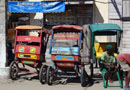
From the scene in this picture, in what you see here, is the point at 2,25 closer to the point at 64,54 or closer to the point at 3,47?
the point at 3,47

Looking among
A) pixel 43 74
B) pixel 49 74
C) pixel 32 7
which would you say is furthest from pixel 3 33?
pixel 32 7

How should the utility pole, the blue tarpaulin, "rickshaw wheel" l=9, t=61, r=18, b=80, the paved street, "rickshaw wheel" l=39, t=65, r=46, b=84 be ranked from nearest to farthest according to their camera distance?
the paved street → "rickshaw wheel" l=39, t=65, r=46, b=84 → "rickshaw wheel" l=9, t=61, r=18, b=80 → the utility pole → the blue tarpaulin

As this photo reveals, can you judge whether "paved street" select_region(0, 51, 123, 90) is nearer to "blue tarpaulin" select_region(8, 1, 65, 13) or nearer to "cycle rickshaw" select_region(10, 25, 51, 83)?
"cycle rickshaw" select_region(10, 25, 51, 83)

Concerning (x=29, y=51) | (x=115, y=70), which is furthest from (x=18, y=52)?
(x=115, y=70)

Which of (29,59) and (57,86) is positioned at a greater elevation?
(29,59)

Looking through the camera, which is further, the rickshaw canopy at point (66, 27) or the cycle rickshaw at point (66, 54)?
the rickshaw canopy at point (66, 27)

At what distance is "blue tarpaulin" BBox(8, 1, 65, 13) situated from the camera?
45.8 feet

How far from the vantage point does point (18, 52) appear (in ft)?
27.6

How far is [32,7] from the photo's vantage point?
46.5 ft

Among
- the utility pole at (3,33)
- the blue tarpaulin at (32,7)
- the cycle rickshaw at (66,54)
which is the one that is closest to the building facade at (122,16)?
the blue tarpaulin at (32,7)

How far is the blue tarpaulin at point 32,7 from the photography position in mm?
13966

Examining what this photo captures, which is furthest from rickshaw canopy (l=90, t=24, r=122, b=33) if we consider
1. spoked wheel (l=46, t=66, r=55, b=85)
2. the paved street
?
spoked wheel (l=46, t=66, r=55, b=85)

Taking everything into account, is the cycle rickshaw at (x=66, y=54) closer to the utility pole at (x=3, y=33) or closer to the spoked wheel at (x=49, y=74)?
the spoked wheel at (x=49, y=74)

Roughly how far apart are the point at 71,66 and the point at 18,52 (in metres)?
1.91
